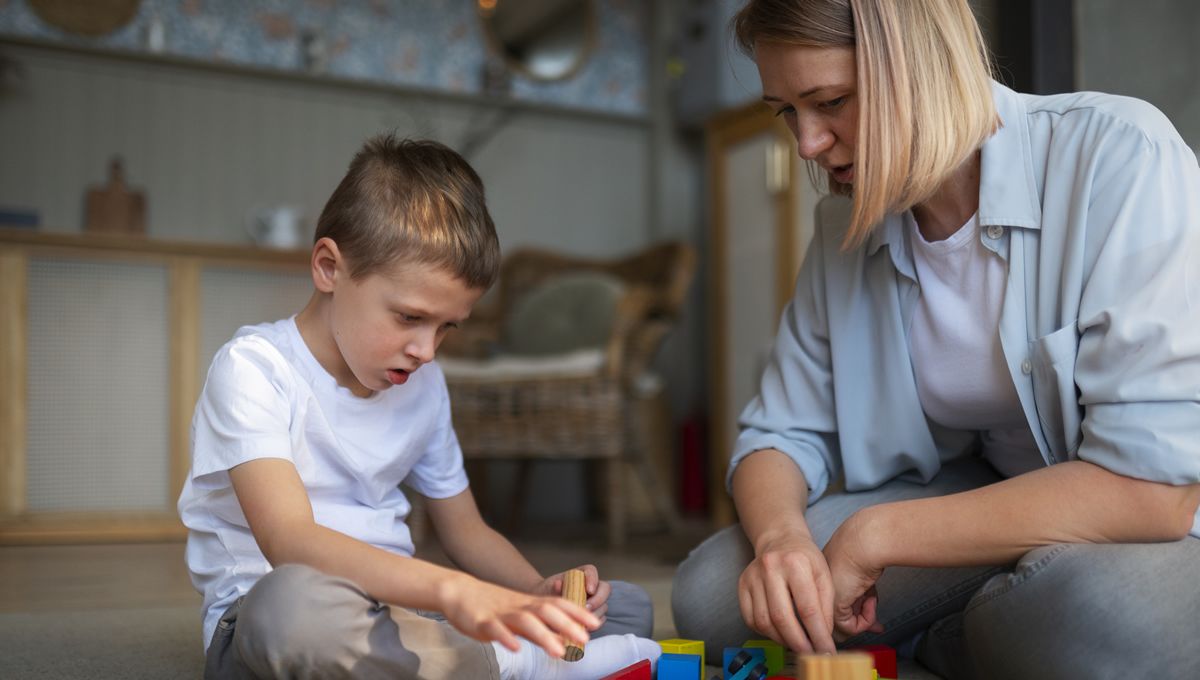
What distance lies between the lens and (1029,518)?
994mm

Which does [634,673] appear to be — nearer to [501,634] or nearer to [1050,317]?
[501,634]

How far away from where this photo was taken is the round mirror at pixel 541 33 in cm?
398

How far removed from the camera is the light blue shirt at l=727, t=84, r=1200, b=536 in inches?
37.8

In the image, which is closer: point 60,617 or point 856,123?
point 856,123

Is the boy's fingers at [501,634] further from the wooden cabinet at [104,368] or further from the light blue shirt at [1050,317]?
the wooden cabinet at [104,368]

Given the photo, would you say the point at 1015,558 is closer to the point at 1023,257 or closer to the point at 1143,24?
the point at 1023,257

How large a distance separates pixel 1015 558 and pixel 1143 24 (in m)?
1.10

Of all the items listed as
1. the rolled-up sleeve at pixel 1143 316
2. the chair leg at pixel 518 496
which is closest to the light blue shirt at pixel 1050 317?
the rolled-up sleeve at pixel 1143 316

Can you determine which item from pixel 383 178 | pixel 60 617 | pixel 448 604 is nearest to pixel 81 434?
pixel 60 617

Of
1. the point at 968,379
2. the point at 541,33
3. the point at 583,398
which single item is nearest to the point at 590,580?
the point at 968,379

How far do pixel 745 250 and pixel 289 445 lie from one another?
115 inches

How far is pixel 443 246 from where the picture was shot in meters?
1.14

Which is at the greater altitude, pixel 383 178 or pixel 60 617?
pixel 383 178

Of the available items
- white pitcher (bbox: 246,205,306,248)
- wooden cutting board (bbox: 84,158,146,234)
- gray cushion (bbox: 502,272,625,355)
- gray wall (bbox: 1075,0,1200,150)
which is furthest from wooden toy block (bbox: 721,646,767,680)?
wooden cutting board (bbox: 84,158,146,234)
